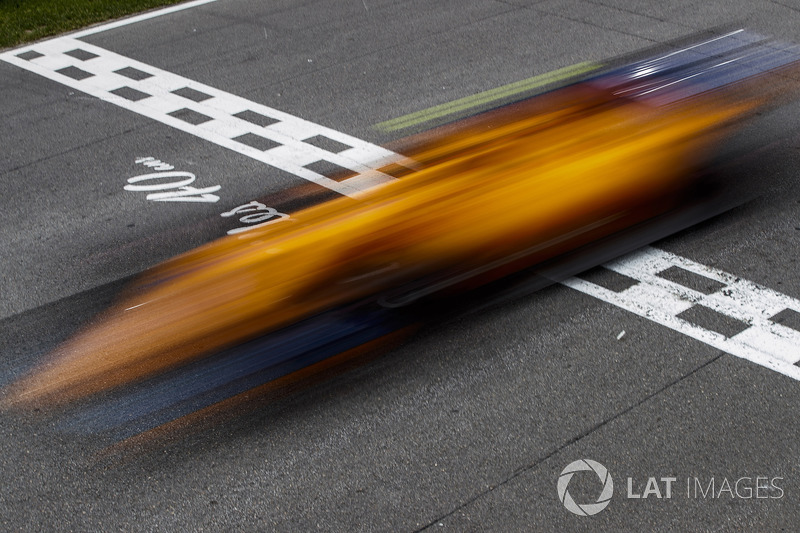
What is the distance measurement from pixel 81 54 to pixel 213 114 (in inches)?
99.4

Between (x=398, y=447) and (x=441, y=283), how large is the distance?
1.31 meters

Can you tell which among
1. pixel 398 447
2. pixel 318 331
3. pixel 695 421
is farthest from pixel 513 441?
pixel 318 331

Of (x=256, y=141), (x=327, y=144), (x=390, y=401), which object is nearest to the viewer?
(x=390, y=401)

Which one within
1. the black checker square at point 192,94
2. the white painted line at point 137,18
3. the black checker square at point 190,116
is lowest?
the black checker square at point 190,116

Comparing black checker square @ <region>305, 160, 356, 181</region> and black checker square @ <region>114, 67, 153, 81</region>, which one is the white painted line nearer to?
black checker square @ <region>114, 67, 153, 81</region>

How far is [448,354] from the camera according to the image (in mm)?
5926

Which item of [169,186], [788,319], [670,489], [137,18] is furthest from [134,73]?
[670,489]

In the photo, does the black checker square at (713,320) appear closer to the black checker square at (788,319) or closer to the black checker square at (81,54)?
the black checker square at (788,319)

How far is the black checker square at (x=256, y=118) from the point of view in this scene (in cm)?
910

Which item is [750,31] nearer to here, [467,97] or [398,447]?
[467,97]

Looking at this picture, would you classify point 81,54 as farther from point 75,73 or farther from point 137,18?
point 137,18

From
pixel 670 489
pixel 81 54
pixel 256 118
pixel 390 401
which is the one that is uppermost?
pixel 81 54

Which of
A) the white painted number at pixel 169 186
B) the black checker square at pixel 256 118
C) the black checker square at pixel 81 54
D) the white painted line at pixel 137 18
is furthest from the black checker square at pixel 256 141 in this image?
the white painted line at pixel 137 18

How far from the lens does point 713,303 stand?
247 inches
